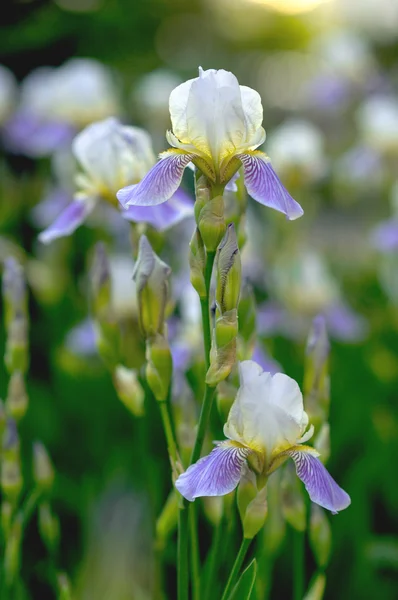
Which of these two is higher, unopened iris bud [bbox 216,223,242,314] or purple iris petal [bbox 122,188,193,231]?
unopened iris bud [bbox 216,223,242,314]

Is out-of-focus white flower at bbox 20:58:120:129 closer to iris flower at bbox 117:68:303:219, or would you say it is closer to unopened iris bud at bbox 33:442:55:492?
unopened iris bud at bbox 33:442:55:492

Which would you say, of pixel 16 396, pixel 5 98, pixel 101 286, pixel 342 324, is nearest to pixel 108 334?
pixel 101 286

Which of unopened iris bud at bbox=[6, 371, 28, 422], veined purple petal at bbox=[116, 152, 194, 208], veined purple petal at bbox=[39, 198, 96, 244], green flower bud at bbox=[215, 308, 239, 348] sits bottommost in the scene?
unopened iris bud at bbox=[6, 371, 28, 422]

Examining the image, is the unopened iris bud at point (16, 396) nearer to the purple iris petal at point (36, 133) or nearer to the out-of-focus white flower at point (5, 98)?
the purple iris petal at point (36, 133)

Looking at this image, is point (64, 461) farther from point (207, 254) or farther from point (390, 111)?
point (390, 111)

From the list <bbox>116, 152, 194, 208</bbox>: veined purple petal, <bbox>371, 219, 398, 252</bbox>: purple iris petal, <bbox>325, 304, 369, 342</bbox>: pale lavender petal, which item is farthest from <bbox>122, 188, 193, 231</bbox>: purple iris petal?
<bbox>325, 304, 369, 342</bbox>: pale lavender petal

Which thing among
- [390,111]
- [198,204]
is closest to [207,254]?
[198,204]

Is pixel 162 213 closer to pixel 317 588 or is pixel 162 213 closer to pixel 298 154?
pixel 317 588
